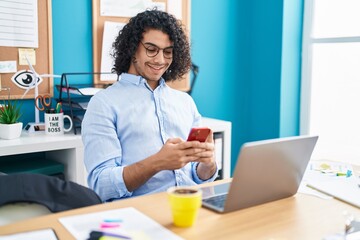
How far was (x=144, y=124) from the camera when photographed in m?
1.53

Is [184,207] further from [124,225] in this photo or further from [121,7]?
[121,7]

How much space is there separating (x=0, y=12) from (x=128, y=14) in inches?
29.6

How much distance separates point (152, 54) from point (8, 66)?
101 cm

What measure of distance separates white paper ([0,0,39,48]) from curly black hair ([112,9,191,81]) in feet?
2.50

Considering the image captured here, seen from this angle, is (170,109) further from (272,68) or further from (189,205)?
(272,68)

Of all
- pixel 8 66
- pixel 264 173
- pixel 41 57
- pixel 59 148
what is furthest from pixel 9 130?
pixel 264 173

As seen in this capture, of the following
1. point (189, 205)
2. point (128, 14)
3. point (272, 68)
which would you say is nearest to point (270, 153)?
point (189, 205)

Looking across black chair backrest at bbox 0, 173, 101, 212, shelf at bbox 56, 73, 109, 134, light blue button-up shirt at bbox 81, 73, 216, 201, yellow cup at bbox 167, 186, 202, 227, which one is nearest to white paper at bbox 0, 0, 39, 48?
shelf at bbox 56, 73, 109, 134

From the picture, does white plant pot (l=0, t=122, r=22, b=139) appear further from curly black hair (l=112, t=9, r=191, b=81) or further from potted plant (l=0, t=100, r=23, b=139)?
curly black hair (l=112, t=9, r=191, b=81)

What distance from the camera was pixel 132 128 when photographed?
1518 mm

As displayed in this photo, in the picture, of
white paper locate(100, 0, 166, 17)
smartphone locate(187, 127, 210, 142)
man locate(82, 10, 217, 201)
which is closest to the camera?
smartphone locate(187, 127, 210, 142)

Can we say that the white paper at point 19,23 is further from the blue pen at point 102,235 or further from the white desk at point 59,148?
the blue pen at point 102,235

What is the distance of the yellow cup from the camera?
3.13ft

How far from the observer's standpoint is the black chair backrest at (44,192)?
3.39 feet
